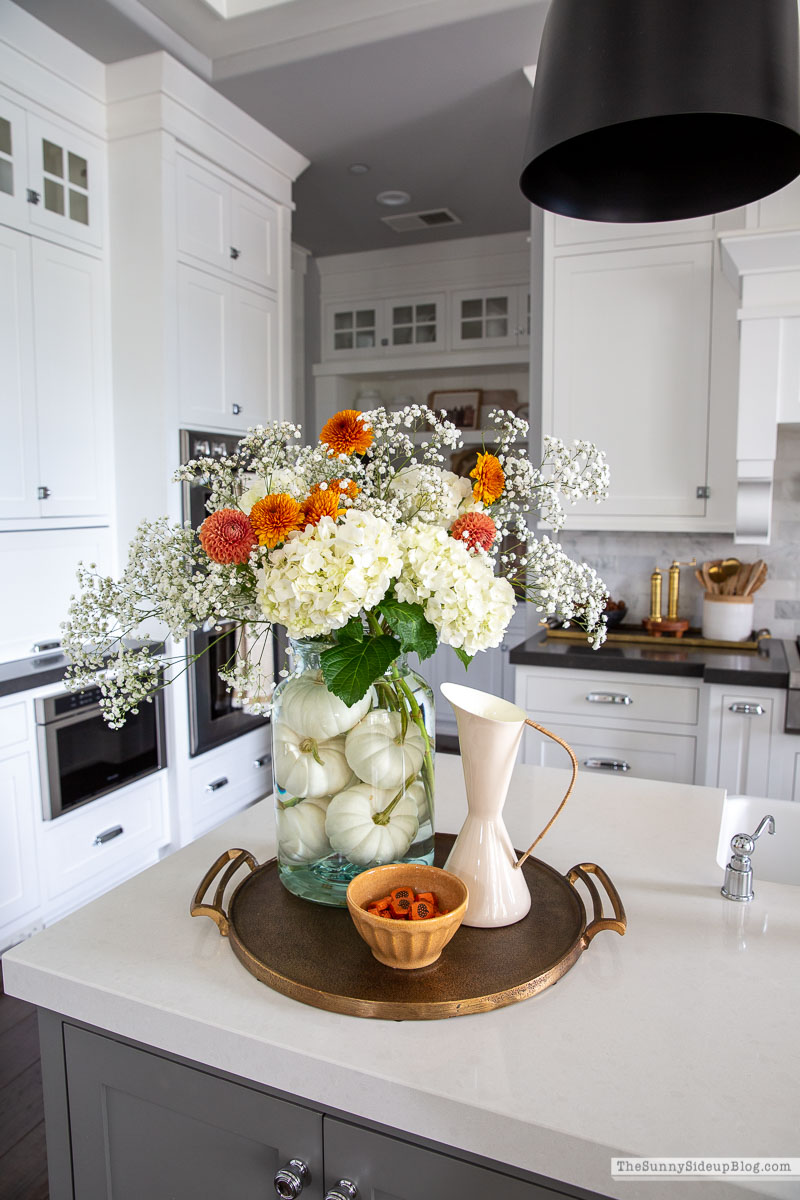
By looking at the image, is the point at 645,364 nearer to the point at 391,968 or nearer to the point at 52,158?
the point at 52,158

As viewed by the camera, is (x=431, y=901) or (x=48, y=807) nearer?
(x=431, y=901)

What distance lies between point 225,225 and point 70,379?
944 millimetres

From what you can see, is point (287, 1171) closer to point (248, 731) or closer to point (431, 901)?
point (431, 901)

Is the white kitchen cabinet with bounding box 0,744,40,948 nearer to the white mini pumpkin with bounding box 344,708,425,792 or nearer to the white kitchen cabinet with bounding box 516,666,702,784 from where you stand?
the white kitchen cabinet with bounding box 516,666,702,784

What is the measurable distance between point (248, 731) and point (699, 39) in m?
3.15

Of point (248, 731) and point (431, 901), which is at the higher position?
point (431, 901)

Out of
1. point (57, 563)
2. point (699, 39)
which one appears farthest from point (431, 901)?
point (57, 563)

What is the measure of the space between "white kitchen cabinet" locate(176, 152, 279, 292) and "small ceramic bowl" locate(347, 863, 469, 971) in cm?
279

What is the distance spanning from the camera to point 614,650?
2.98 meters

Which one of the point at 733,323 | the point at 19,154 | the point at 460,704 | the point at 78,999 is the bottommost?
the point at 78,999

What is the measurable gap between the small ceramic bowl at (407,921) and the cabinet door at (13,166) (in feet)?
8.41

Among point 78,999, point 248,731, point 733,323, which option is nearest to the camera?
point 78,999

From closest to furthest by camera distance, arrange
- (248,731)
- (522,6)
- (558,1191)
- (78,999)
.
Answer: (558,1191), (78,999), (522,6), (248,731)

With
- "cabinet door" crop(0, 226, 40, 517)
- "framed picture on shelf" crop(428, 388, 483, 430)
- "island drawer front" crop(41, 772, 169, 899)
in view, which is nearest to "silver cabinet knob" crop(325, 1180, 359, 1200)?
"island drawer front" crop(41, 772, 169, 899)
